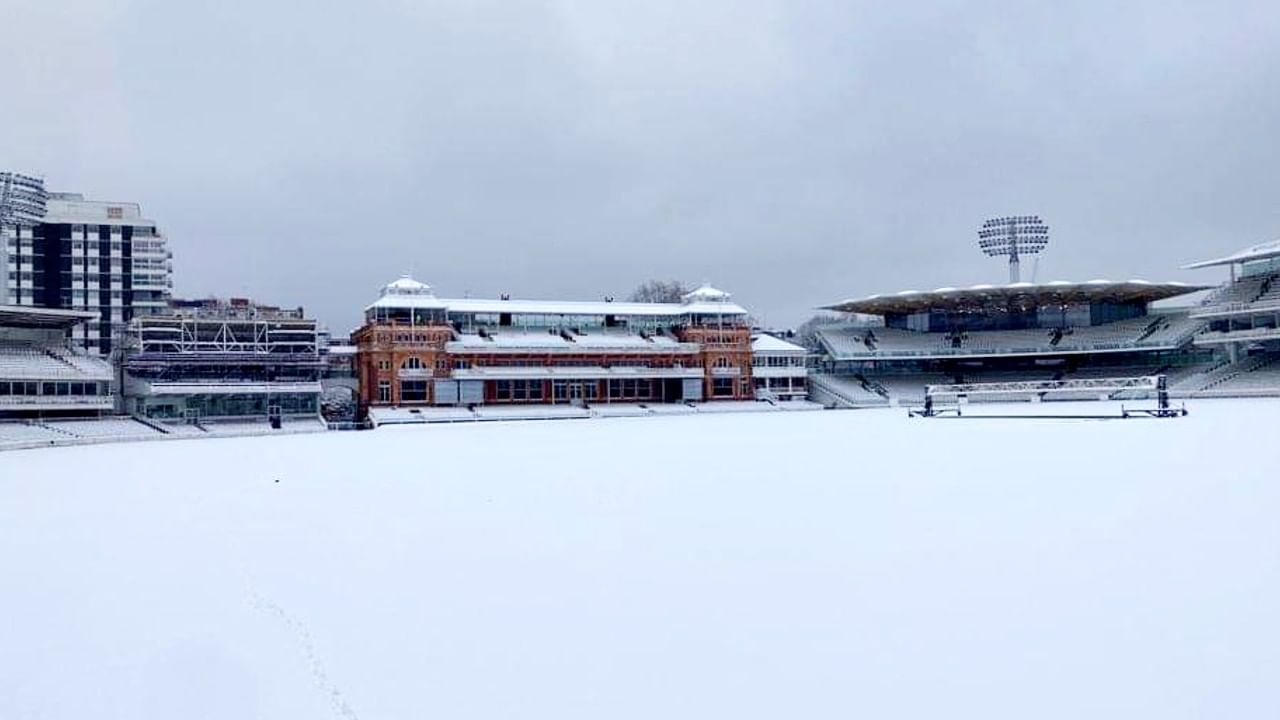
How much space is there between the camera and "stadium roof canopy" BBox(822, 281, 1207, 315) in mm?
69938

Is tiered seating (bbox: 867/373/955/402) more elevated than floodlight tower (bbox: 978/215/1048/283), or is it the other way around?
floodlight tower (bbox: 978/215/1048/283)

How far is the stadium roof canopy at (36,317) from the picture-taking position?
4944 centimetres

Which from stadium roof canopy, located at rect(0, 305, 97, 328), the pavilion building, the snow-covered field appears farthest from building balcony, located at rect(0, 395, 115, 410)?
the snow-covered field

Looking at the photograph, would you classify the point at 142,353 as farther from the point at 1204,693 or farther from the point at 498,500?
the point at 1204,693

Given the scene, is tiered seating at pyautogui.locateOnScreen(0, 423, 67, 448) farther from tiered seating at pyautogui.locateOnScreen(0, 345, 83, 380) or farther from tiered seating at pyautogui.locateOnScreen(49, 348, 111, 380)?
tiered seating at pyautogui.locateOnScreen(49, 348, 111, 380)

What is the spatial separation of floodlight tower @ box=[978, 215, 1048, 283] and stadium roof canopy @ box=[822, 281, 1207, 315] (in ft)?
8.66

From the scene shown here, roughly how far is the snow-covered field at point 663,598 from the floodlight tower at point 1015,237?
59.2m

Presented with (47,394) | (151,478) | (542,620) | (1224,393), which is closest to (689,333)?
(1224,393)

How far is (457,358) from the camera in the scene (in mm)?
64750

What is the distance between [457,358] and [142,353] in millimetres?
18946

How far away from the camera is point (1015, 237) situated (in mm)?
75875

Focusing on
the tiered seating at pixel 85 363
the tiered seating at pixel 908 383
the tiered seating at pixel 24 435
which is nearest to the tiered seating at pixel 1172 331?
the tiered seating at pixel 908 383

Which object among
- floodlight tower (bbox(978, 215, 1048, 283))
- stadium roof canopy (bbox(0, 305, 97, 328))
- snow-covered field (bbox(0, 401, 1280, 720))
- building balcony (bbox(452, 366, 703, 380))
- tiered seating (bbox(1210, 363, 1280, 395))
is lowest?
snow-covered field (bbox(0, 401, 1280, 720))

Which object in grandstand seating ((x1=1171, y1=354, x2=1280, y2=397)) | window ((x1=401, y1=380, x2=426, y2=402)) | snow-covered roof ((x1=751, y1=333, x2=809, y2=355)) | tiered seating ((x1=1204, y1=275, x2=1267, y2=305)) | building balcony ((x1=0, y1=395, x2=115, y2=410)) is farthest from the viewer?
snow-covered roof ((x1=751, y1=333, x2=809, y2=355))
